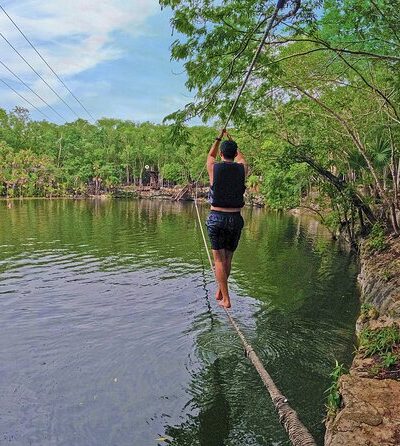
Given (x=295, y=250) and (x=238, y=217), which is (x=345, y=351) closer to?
(x=238, y=217)

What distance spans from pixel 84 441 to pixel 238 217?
3.98 m

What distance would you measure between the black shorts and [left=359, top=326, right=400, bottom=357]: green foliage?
2691 millimetres

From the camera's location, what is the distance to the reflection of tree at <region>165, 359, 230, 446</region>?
6.58 metres

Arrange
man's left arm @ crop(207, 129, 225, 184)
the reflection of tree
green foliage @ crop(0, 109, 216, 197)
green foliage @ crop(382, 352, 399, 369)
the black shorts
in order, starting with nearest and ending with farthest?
green foliage @ crop(382, 352, 399, 369) → the reflection of tree → man's left arm @ crop(207, 129, 225, 184) → the black shorts → green foliage @ crop(0, 109, 216, 197)

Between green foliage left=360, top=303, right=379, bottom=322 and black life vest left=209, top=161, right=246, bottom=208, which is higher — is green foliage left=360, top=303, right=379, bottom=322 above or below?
below

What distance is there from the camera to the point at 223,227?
688cm

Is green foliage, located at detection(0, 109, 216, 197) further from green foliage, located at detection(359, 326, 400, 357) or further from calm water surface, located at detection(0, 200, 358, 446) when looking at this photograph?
green foliage, located at detection(359, 326, 400, 357)

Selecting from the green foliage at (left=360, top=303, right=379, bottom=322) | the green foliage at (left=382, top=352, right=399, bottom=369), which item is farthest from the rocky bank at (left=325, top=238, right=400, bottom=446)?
the green foliage at (left=360, top=303, right=379, bottom=322)

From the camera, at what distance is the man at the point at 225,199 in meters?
6.62

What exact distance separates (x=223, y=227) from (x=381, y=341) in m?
3.02

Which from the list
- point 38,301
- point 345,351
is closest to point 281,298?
point 345,351

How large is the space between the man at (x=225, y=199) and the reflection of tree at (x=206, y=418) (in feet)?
5.83

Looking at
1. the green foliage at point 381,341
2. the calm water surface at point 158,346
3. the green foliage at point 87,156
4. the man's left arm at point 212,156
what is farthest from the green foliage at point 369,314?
the green foliage at point 87,156

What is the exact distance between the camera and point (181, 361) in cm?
934
